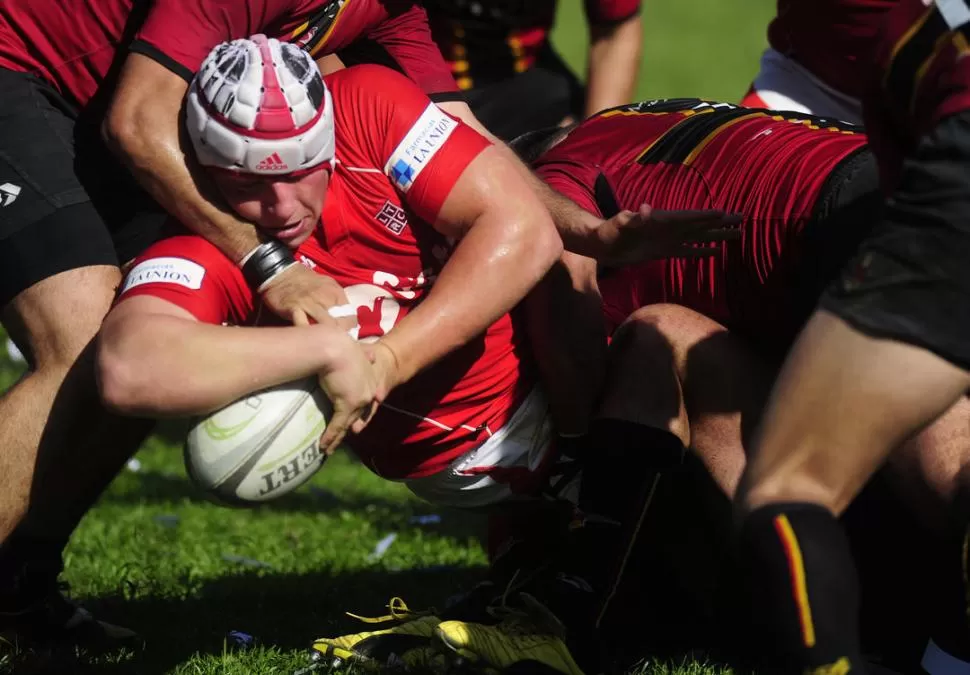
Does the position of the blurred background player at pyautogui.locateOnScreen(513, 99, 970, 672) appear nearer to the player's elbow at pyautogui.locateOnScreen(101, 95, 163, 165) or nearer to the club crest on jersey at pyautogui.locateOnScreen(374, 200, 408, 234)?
the club crest on jersey at pyautogui.locateOnScreen(374, 200, 408, 234)

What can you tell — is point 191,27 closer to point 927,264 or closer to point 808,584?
point 927,264

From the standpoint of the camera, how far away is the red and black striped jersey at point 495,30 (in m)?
6.39

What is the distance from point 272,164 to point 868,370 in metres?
1.53

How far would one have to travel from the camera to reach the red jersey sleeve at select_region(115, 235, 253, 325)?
11.7ft

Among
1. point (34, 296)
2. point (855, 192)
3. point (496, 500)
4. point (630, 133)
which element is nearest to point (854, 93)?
point (630, 133)

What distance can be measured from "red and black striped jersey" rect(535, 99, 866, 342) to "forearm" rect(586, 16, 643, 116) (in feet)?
5.89

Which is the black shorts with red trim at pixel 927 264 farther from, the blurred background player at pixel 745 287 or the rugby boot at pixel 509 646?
the rugby boot at pixel 509 646

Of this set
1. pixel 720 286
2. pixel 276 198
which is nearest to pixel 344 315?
pixel 276 198

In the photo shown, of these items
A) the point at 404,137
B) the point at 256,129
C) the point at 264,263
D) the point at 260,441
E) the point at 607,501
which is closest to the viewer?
the point at 260,441

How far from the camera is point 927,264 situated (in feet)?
9.69

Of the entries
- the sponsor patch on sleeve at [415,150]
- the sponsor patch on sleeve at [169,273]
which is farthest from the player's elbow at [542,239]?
the sponsor patch on sleeve at [169,273]

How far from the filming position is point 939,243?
2.94m

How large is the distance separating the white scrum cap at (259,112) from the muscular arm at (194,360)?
440 millimetres

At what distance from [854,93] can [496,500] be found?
2463mm
